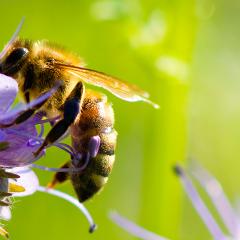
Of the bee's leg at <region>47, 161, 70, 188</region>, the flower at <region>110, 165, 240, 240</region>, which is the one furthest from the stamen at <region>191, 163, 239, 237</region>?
the bee's leg at <region>47, 161, 70, 188</region>

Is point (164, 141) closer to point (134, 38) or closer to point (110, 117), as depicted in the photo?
point (134, 38)

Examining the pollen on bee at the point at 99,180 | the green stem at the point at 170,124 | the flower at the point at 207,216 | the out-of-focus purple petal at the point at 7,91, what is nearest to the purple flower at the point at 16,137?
the out-of-focus purple petal at the point at 7,91

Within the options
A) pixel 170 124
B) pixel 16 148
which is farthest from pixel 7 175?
pixel 170 124

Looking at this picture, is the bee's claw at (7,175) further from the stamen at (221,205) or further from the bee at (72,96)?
the stamen at (221,205)

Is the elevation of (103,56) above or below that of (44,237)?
above

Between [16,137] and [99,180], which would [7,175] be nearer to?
[16,137]

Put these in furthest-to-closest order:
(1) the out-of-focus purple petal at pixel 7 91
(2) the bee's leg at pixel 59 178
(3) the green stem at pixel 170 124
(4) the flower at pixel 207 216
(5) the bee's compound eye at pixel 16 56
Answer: (3) the green stem at pixel 170 124, (4) the flower at pixel 207 216, (2) the bee's leg at pixel 59 178, (5) the bee's compound eye at pixel 16 56, (1) the out-of-focus purple petal at pixel 7 91

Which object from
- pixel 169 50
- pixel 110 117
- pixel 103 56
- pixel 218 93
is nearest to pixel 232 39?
pixel 218 93
